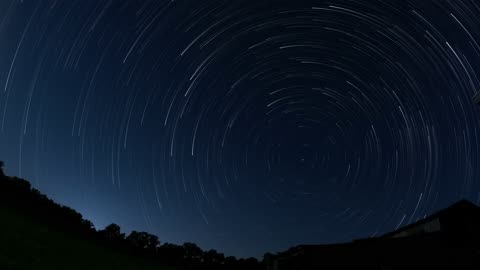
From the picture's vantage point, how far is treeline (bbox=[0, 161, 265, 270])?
130 feet

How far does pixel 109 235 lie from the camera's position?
5369 centimetres

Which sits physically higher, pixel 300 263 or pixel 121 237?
pixel 121 237

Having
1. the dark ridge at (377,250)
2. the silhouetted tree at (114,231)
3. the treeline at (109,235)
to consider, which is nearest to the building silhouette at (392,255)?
the dark ridge at (377,250)

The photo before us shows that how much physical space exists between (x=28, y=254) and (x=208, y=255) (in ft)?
159

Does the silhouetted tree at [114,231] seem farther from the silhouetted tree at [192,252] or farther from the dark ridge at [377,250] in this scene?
the dark ridge at [377,250]

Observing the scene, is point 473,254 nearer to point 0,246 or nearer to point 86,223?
point 0,246

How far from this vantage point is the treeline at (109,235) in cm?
3972

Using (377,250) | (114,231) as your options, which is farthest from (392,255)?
(114,231)

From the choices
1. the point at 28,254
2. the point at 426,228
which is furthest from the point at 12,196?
the point at 426,228

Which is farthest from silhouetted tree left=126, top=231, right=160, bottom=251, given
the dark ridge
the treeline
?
the dark ridge

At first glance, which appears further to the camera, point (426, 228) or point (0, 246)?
point (426, 228)

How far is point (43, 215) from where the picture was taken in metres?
40.0

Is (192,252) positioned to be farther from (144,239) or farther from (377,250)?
(377,250)

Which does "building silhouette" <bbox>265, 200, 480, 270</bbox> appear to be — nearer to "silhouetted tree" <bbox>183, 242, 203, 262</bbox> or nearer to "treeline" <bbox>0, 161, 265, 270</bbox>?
"treeline" <bbox>0, 161, 265, 270</bbox>
